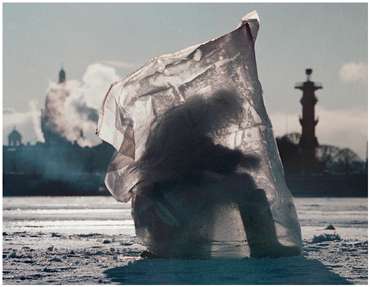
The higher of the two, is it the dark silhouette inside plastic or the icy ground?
the dark silhouette inside plastic

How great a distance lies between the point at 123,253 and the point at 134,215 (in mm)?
1668

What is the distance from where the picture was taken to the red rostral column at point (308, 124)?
4040 inches

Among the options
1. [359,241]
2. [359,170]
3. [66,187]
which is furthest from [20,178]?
[359,241]

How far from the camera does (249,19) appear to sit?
18766mm

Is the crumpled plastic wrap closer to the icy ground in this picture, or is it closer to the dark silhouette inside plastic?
the dark silhouette inside plastic

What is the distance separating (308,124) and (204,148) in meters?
85.3

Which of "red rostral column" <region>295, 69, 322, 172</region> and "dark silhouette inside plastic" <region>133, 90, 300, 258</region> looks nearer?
"dark silhouette inside plastic" <region>133, 90, 300, 258</region>

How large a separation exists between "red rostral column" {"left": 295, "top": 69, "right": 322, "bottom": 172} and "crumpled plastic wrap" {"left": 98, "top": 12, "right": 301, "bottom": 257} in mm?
84485

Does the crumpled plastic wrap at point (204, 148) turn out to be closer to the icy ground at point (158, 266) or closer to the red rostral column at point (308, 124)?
the icy ground at point (158, 266)

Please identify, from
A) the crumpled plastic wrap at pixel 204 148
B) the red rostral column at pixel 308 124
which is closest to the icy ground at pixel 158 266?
the crumpled plastic wrap at pixel 204 148

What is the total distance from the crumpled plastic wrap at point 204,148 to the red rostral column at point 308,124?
277ft

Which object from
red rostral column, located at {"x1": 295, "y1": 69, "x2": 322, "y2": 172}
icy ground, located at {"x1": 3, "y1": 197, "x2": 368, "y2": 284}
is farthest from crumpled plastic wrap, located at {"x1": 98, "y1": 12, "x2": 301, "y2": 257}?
red rostral column, located at {"x1": 295, "y1": 69, "x2": 322, "y2": 172}

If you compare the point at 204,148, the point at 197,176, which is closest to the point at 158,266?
the point at 197,176

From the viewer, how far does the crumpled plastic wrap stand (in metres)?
17.6
